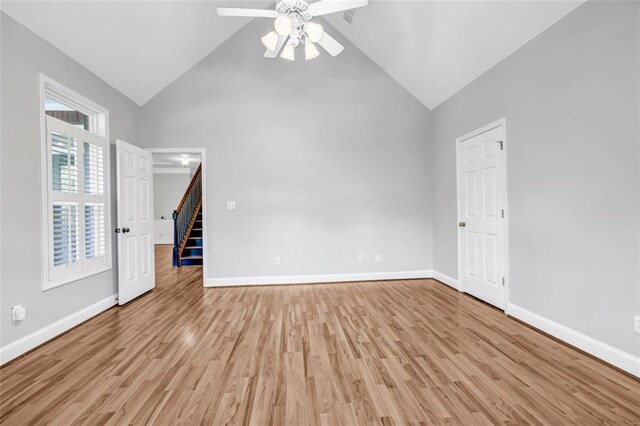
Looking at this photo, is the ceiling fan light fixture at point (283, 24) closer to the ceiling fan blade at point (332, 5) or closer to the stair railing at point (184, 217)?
the ceiling fan blade at point (332, 5)

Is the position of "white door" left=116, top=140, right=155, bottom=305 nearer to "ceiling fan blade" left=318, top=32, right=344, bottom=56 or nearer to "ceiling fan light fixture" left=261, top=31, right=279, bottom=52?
"ceiling fan light fixture" left=261, top=31, right=279, bottom=52

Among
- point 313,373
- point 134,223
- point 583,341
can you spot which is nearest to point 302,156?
point 134,223

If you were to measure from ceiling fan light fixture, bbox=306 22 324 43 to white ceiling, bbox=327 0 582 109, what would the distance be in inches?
60.8

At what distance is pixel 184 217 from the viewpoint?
658 centimetres

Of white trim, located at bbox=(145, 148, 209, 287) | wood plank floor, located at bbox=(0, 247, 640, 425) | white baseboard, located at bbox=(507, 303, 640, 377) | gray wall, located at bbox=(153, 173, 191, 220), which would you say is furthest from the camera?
gray wall, located at bbox=(153, 173, 191, 220)

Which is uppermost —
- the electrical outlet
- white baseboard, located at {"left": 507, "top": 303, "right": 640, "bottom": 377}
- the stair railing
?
the stair railing

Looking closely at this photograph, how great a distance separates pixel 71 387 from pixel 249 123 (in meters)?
3.69

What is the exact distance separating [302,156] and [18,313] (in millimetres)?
3576

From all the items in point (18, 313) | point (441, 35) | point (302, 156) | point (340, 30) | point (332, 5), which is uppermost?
point (340, 30)

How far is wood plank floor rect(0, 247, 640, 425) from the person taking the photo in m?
1.60

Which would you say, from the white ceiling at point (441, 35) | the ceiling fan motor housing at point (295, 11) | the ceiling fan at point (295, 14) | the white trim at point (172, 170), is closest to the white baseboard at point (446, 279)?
the white ceiling at point (441, 35)

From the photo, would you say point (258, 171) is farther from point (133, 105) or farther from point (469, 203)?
point (469, 203)

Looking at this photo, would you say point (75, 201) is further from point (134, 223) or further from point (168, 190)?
point (168, 190)

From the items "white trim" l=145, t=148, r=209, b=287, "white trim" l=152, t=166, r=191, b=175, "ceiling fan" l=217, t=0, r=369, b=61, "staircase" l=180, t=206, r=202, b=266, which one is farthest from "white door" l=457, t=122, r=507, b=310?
"white trim" l=152, t=166, r=191, b=175
